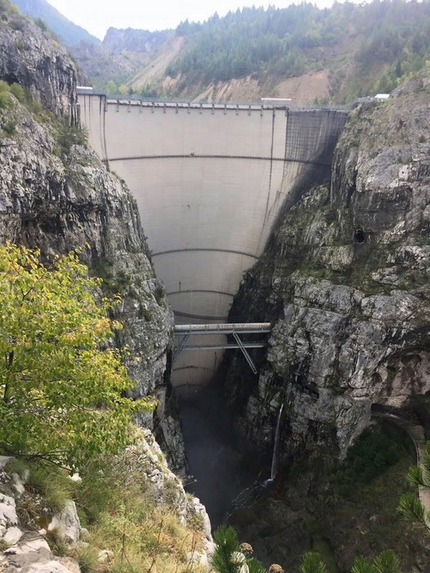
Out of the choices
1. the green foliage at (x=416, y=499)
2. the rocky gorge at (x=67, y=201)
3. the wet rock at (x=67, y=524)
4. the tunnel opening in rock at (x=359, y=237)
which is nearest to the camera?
the wet rock at (x=67, y=524)

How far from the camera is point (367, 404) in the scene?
2489 centimetres

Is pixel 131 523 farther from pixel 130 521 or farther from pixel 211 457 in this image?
pixel 211 457

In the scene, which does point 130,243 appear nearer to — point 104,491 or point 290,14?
point 104,491

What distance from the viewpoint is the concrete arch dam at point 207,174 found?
1220 inches

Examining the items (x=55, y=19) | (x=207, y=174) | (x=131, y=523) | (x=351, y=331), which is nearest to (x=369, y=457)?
(x=351, y=331)

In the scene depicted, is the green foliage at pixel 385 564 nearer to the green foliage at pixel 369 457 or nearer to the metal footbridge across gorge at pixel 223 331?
the green foliage at pixel 369 457

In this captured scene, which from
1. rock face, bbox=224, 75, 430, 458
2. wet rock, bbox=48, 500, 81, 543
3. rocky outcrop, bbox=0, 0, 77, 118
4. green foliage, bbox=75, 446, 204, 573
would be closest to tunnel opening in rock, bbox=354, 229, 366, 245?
rock face, bbox=224, 75, 430, 458

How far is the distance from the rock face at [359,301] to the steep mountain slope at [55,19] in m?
177

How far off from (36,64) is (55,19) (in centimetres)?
18983

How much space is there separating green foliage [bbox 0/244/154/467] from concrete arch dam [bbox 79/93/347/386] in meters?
26.0

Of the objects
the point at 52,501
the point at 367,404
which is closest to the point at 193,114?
the point at 367,404

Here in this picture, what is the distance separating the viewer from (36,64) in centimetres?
2502

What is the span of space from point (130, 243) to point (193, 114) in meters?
12.0

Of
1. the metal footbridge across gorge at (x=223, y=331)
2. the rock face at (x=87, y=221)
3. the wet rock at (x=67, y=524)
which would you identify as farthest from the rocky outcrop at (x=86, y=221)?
the wet rock at (x=67, y=524)
